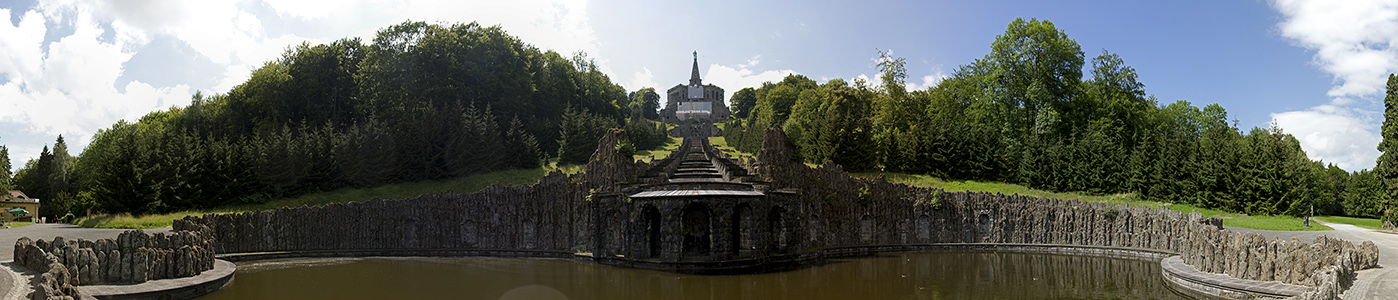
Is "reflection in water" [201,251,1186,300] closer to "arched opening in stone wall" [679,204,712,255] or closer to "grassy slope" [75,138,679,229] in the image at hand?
"arched opening in stone wall" [679,204,712,255]

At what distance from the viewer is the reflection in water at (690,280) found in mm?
21609

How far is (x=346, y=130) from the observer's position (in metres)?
72.0

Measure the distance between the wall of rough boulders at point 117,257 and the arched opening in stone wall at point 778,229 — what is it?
19826mm

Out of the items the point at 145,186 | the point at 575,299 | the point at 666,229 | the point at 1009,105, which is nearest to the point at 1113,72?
the point at 1009,105

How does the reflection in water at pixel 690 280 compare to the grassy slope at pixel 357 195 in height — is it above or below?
below

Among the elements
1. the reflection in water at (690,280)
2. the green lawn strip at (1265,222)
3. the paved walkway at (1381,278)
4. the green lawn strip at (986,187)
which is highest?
the green lawn strip at (986,187)

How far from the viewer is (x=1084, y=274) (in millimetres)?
26703

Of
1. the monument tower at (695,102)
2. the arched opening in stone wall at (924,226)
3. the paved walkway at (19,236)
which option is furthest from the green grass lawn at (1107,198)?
the monument tower at (695,102)

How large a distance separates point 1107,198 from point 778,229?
95.1 ft

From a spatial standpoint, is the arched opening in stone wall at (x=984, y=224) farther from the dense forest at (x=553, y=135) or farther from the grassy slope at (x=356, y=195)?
the grassy slope at (x=356, y=195)

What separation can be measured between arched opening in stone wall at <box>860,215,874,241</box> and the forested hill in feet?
108

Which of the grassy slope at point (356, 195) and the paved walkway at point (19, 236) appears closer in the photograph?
the paved walkway at point (19, 236)

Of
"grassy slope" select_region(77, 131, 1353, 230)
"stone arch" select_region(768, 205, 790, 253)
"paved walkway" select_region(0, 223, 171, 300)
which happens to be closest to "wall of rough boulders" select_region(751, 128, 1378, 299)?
"stone arch" select_region(768, 205, 790, 253)

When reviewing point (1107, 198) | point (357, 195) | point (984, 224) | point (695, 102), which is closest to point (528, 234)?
point (984, 224)
